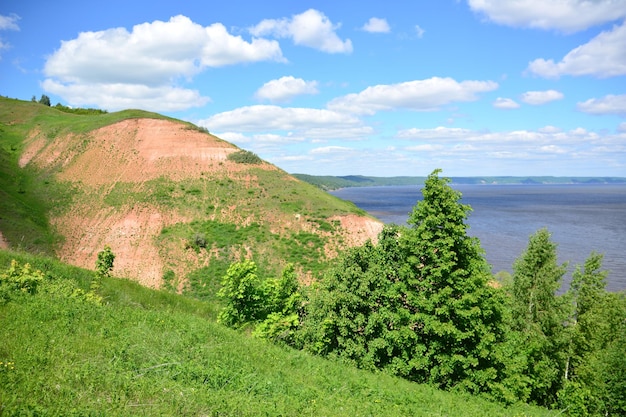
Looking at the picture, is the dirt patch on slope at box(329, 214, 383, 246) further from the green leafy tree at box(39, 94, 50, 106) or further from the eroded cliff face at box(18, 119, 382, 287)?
the green leafy tree at box(39, 94, 50, 106)

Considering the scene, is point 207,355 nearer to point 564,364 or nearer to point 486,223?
point 564,364

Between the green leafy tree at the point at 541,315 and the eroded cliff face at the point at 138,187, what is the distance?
68.7 ft

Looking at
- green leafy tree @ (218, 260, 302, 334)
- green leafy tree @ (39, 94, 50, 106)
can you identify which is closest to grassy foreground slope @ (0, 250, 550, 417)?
green leafy tree @ (218, 260, 302, 334)

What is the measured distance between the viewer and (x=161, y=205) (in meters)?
48.6

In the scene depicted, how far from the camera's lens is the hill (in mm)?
41594

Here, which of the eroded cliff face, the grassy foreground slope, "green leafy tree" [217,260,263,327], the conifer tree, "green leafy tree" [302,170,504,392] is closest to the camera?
the grassy foreground slope

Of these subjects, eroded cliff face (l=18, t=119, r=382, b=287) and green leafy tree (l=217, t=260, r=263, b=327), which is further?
eroded cliff face (l=18, t=119, r=382, b=287)

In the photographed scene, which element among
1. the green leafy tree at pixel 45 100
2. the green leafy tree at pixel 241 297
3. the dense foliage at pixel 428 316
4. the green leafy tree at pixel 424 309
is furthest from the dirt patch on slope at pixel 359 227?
the green leafy tree at pixel 45 100

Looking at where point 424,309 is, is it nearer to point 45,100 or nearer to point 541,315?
point 541,315

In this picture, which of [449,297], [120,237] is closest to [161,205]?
[120,237]

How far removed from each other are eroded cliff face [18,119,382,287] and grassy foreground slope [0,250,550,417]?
1087 inches

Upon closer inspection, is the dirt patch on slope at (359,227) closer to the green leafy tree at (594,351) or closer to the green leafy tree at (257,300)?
the green leafy tree at (594,351)

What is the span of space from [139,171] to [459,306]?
5155 centimetres

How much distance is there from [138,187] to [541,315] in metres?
49.4
